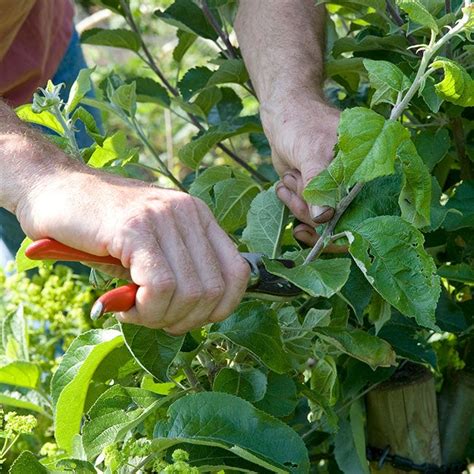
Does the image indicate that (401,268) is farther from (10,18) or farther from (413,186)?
(10,18)

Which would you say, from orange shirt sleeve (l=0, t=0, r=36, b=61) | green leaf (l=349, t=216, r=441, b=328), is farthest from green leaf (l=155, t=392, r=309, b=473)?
orange shirt sleeve (l=0, t=0, r=36, b=61)

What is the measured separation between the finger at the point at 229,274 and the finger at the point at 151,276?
0.28ft

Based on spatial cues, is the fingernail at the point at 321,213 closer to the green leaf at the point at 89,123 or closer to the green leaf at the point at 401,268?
the green leaf at the point at 401,268

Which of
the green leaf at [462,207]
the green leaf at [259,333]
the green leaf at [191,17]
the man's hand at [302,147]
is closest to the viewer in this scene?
the green leaf at [259,333]

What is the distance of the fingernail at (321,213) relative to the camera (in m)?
1.32

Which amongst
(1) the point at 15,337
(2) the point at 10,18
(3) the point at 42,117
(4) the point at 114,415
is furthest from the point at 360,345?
(2) the point at 10,18

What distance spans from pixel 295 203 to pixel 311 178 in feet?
0.25

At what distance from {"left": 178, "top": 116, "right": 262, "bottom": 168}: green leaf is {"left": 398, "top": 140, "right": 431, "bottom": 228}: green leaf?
531 mm

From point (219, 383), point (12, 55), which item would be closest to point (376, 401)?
point (219, 383)

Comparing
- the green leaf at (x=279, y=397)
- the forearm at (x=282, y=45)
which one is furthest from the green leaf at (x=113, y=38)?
the green leaf at (x=279, y=397)

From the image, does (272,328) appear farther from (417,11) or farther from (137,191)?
(417,11)

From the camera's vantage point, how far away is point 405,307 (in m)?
1.19

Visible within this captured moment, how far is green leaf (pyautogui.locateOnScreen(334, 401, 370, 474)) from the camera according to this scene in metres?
1.60

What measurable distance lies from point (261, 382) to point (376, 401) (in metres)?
0.46
